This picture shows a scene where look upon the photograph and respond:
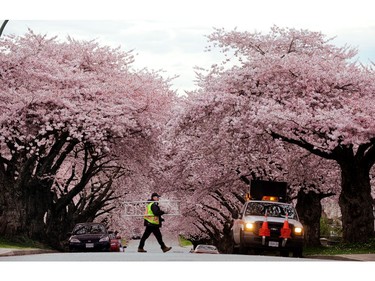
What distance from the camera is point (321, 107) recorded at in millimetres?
26688

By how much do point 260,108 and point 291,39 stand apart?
510cm

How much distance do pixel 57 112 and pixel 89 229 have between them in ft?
18.8

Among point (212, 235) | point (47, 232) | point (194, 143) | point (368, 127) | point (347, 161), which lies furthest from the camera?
point (212, 235)

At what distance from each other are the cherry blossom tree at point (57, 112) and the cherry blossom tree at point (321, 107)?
521 centimetres

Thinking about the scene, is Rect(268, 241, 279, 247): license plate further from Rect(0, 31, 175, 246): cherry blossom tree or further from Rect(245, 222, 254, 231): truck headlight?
Rect(0, 31, 175, 246): cherry blossom tree

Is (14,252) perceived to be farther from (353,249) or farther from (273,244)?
(353,249)

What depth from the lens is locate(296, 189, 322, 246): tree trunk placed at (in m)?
30.3

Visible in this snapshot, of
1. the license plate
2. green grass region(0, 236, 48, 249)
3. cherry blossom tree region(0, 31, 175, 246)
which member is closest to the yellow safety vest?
the license plate

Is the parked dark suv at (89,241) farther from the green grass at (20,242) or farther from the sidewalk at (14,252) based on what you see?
the green grass at (20,242)

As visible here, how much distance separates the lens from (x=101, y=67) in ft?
115

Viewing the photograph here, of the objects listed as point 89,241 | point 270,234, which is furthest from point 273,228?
point 89,241

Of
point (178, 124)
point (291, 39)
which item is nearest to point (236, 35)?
point (291, 39)

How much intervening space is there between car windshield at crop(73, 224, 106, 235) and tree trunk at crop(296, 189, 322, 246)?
7.93 m
